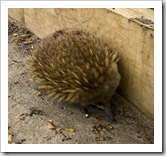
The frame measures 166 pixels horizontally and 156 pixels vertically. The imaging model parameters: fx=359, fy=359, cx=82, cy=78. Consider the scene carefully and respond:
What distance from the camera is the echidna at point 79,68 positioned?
9.39 ft

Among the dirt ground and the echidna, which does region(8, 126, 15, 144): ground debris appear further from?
the echidna

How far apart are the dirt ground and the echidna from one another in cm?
15

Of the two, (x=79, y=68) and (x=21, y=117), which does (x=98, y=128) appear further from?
(x=21, y=117)

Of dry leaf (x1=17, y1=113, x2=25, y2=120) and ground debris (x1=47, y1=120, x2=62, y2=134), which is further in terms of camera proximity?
dry leaf (x1=17, y1=113, x2=25, y2=120)

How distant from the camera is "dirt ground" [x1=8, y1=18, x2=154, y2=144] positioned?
3004 millimetres

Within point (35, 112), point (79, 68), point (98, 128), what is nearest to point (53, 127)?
point (35, 112)

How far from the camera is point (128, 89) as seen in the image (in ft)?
10.8

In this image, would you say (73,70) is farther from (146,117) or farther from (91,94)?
(146,117)

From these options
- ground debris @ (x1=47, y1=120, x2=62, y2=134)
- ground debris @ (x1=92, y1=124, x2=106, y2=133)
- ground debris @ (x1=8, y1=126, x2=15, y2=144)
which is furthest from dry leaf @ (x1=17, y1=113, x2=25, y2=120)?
ground debris @ (x1=92, y1=124, x2=106, y2=133)

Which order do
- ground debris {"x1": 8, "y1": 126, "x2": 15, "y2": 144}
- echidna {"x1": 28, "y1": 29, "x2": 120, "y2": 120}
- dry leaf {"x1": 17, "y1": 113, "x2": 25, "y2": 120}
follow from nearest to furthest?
1. echidna {"x1": 28, "y1": 29, "x2": 120, "y2": 120}
2. ground debris {"x1": 8, "y1": 126, "x2": 15, "y2": 144}
3. dry leaf {"x1": 17, "y1": 113, "x2": 25, "y2": 120}

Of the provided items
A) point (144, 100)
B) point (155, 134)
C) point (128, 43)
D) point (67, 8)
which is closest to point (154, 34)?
point (128, 43)

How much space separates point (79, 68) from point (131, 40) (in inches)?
21.6

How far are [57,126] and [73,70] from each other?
55 centimetres

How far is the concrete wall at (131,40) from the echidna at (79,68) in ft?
0.39
